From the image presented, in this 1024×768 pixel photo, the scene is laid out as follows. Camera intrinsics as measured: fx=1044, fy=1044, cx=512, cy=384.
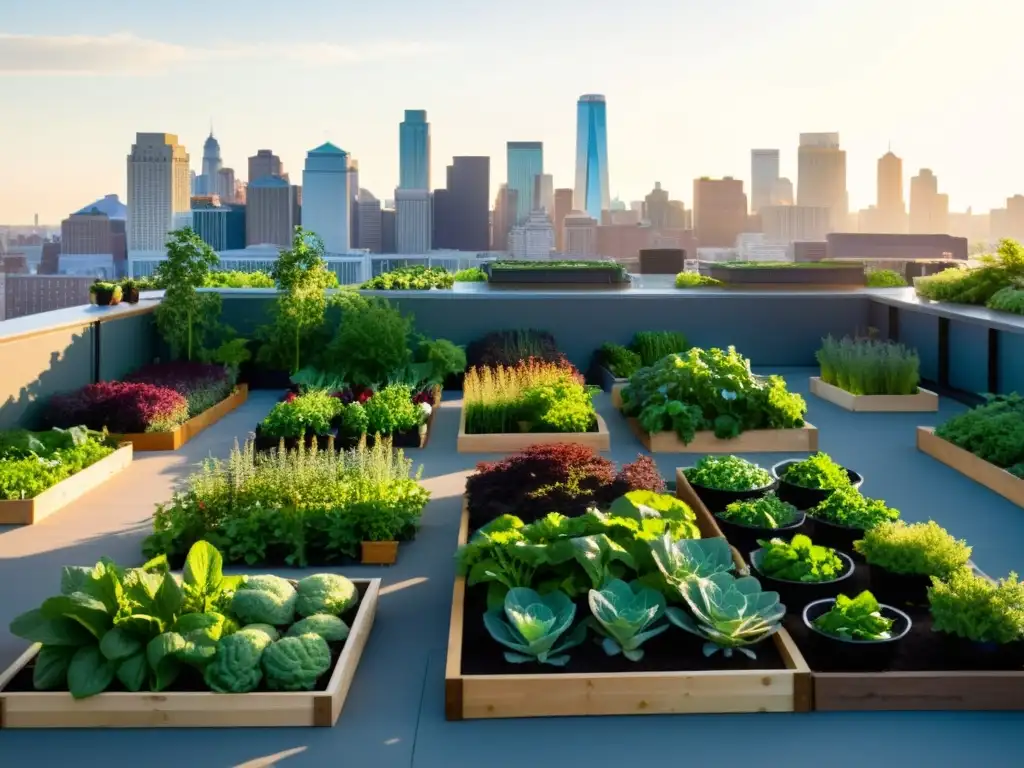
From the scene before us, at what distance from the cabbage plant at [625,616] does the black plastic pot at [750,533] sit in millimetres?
1227

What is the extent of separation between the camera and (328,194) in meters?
51.3

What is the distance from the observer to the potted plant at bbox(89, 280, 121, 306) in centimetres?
1089

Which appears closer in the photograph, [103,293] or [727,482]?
[727,482]

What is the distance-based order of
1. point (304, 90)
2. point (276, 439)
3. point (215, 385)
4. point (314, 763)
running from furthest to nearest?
point (304, 90) < point (215, 385) < point (276, 439) < point (314, 763)

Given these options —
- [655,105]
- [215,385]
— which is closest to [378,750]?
[215,385]

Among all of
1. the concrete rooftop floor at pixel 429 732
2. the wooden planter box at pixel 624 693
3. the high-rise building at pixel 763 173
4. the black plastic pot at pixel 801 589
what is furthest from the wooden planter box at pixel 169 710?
the high-rise building at pixel 763 173

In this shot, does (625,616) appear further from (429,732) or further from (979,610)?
(979,610)

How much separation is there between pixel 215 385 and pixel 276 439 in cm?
232

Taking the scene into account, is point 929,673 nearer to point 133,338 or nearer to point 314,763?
point 314,763

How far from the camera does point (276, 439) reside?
802 centimetres

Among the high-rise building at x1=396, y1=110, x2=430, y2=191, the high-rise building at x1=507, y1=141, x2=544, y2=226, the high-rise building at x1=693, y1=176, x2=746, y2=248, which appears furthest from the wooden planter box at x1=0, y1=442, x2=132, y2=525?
the high-rise building at x1=396, y1=110, x2=430, y2=191

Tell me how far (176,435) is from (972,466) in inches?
235

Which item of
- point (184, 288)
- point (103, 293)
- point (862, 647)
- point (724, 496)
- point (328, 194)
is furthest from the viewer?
point (328, 194)

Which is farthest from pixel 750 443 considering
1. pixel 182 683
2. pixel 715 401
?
pixel 182 683
